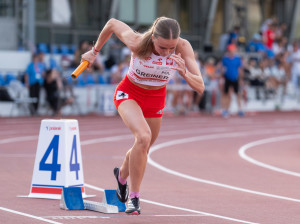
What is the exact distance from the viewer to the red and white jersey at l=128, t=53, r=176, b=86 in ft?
23.9

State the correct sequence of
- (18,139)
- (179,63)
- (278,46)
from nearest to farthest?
1. (179,63)
2. (18,139)
3. (278,46)

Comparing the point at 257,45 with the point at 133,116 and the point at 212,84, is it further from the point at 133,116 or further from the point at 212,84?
the point at 133,116

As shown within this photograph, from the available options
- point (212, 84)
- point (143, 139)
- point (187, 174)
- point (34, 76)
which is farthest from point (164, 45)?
point (212, 84)

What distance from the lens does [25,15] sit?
A: 26609 millimetres

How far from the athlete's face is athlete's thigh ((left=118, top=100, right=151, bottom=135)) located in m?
0.62

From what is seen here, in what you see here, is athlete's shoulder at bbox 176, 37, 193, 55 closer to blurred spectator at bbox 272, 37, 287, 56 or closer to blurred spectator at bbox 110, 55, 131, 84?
blurred spectator at bbox 110, 55, 131, 84

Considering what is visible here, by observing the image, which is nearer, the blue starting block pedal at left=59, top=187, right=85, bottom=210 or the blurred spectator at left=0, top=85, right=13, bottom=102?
the blue starting block pedal at left=59, top=187, right=85, bottom=210

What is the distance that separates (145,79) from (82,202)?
56.6 inches

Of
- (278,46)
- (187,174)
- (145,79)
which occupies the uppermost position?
(145,79)

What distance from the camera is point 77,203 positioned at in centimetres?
791

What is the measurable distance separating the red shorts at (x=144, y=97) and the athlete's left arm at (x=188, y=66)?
0.43 m

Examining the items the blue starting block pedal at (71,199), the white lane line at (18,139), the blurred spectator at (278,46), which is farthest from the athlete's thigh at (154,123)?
the blurred spectator at (278,46)

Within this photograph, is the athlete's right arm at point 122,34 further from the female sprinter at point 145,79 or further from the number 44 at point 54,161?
the number 44 at point 54,161

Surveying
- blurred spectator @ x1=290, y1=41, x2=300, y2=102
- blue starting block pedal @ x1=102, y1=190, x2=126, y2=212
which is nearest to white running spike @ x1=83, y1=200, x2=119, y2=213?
blue starting block pedal @ x1=102, y1=190, x2=126, y2=212
